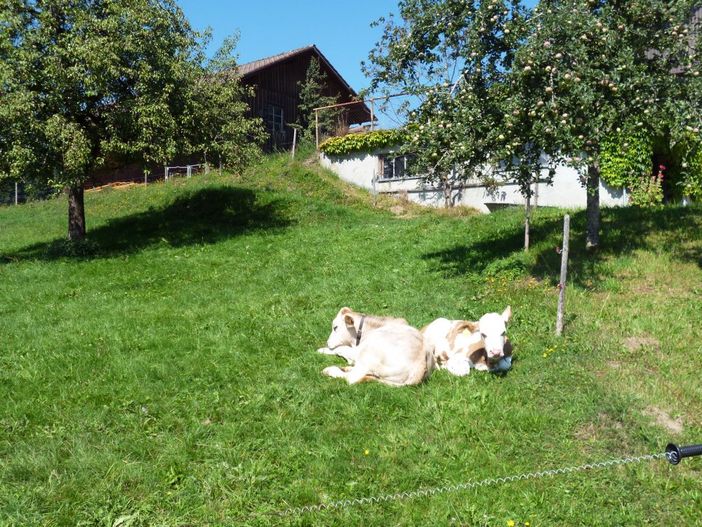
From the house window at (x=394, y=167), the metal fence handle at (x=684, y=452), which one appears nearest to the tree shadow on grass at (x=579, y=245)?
the metal fence handle at (x=684, y=452)

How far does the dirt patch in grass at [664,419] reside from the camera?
6078mm

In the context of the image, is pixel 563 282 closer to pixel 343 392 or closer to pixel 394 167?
pixel 343 392

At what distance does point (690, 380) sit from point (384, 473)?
4016 millimetres

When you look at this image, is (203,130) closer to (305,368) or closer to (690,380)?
(305,368)

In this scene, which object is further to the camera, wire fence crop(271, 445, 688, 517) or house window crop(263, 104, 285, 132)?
house window crop(263, 104, 285, 132)

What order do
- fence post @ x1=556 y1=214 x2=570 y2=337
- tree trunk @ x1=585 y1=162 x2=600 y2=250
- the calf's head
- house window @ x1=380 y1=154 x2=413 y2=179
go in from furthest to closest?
1. house window @ x1=380 y1=154 x2=413 y2=179
2. tree trunk @ x1=585 y1=162 x2=600 y2=250
3. fence post @ x1=556 y1=214 x2=570 y2=337
4. the calf's head

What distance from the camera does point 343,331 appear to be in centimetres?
829

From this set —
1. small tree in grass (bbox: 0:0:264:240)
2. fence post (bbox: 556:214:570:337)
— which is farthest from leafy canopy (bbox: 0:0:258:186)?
fence post (bbox: 556:214:570:337)

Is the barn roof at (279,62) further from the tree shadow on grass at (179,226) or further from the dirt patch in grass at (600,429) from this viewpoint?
the dirt patch in grass at (600,429)

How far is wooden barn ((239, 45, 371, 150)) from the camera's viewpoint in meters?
37.8

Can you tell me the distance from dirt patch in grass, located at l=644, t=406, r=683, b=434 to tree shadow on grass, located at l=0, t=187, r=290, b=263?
47.4ft

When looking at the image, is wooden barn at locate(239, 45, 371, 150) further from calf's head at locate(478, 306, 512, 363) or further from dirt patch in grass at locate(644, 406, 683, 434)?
dirt patch in grass at locate(644, 406, 683, 434)

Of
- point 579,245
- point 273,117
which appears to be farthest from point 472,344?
point 273,117

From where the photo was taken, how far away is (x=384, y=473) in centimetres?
549
